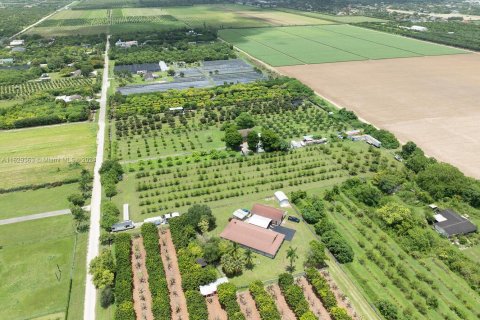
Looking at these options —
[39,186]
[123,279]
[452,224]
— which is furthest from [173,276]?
[452,224]

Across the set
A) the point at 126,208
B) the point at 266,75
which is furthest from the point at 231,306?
the point at 266,75

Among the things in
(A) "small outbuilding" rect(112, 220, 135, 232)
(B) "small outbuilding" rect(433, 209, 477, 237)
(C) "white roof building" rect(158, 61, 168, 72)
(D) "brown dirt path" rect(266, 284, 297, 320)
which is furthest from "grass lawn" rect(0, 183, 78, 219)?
(C) "white roof building" rect(158, 61, 168, 72)

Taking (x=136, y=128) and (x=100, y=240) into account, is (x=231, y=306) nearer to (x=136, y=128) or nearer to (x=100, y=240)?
(x=100, y=240)

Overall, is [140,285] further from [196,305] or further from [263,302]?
[263,302]

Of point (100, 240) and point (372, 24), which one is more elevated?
point (372, 24)

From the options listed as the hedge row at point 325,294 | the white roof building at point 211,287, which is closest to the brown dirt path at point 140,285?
the white roof building at point 211,287

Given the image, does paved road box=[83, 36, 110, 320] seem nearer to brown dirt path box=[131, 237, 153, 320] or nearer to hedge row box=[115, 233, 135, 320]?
hedge row box=[115, 233, 135, 320]
